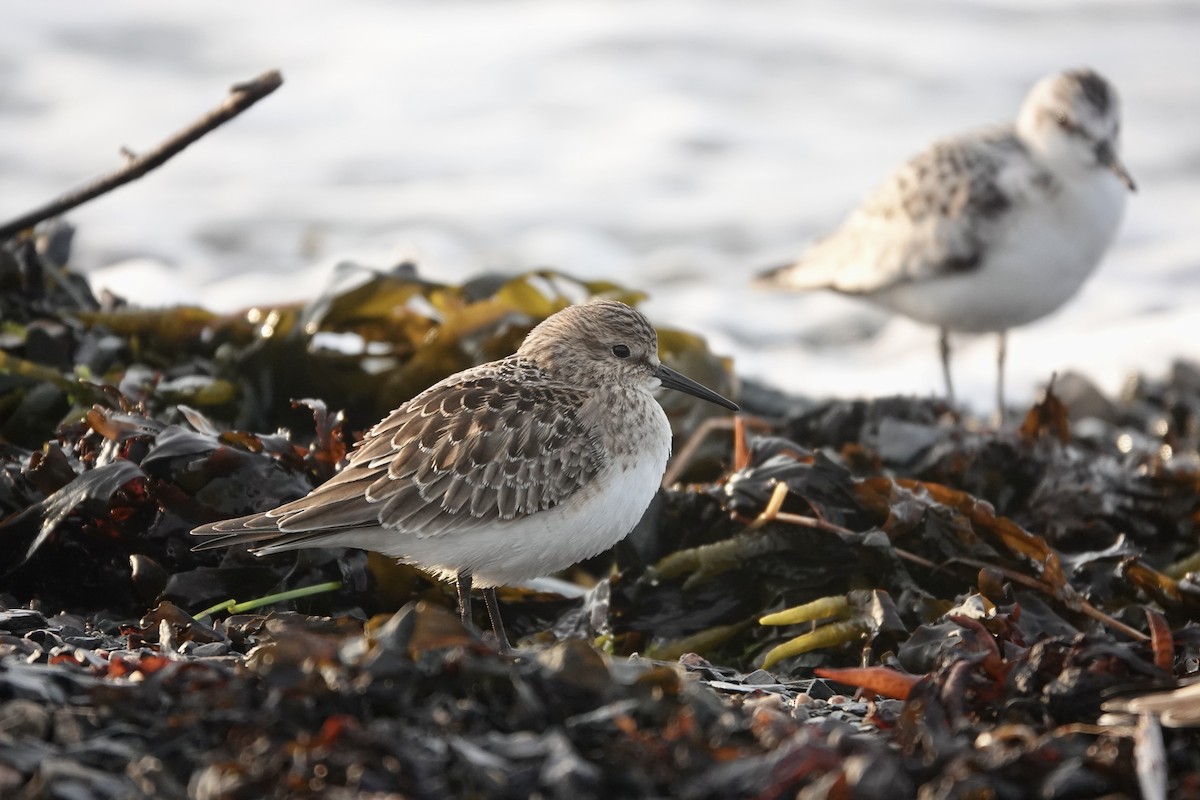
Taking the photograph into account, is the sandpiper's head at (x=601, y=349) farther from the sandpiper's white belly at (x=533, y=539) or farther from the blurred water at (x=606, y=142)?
the blurred water at (x=606, y=142)

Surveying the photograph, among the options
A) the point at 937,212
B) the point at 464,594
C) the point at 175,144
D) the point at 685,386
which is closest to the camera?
the point at 464,594

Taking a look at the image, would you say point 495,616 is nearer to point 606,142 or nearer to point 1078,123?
point 1078,123

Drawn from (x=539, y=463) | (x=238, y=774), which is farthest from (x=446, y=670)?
(x=539, y=463)

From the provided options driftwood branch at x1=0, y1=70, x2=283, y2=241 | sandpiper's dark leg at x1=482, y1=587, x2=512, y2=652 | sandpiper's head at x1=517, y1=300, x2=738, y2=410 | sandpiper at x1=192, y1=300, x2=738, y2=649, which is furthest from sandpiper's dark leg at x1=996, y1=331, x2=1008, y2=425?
driftwood branch at x1=0, y1=70, x2=283, y2=241

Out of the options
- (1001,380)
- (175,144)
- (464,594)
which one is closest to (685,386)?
(464,594)

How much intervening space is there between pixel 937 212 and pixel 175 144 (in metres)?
4.12

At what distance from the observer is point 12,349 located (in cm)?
480

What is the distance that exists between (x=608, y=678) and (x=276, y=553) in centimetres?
153

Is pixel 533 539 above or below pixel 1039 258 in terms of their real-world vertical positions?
above

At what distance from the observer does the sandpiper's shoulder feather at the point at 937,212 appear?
689 centimetres

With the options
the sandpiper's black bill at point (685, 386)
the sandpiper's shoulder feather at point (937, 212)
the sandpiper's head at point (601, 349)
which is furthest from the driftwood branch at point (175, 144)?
the sandpiper's shoulder feather at point (937, 212)

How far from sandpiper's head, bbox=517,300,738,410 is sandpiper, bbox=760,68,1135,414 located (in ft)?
11.0

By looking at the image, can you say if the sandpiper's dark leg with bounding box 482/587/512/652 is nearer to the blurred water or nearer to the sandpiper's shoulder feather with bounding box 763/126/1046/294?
the sandpiper's shoulder feather with bounding box 763/126/1046/294

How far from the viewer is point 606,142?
38.3ft
